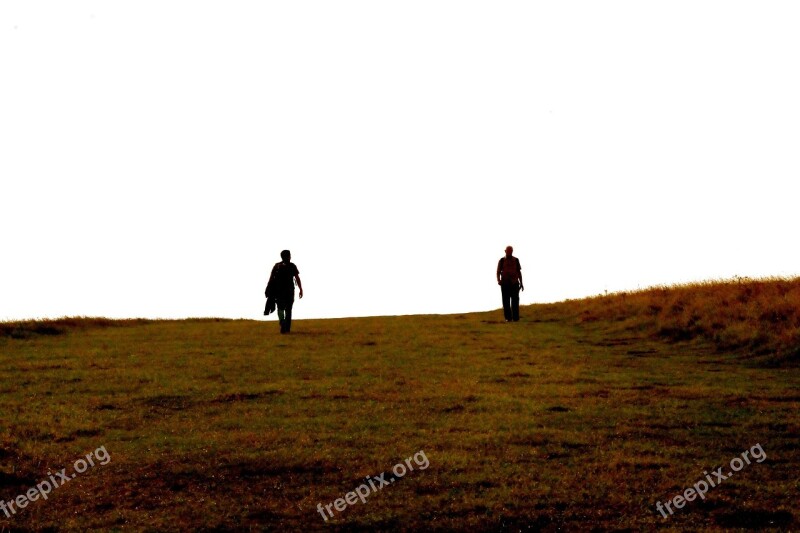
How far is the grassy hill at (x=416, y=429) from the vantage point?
8.87 metres

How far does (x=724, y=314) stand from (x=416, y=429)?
1504cm

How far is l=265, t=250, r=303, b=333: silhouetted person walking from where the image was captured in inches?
1035

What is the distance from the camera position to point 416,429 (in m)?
12.5

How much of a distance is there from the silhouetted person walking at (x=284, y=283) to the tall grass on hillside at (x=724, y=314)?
1034 cm

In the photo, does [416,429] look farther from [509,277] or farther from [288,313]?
[509,277]

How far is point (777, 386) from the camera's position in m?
16.0

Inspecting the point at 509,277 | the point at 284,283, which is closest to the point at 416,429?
the point at 284,283

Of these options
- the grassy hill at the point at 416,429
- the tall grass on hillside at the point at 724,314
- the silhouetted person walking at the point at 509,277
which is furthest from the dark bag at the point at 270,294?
the tall grass on hillside at the point at 724,314

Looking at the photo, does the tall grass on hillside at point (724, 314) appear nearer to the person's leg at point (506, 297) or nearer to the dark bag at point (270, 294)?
the person's leg at point (506, 297)

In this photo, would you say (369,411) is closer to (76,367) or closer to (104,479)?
(104,479)

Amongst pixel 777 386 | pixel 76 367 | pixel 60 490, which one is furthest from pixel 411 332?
pixel 60 490

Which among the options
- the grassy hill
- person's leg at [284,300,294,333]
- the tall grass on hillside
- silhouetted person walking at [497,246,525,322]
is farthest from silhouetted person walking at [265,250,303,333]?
the tall grass on hillside

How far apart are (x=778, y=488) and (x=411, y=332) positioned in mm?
17965

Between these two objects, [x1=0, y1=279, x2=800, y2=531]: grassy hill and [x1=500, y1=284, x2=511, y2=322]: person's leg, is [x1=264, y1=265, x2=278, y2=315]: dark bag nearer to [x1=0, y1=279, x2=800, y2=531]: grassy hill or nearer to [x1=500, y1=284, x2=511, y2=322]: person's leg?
[x1=0, y1=279, x2=800, y2=531]: grassy hill
